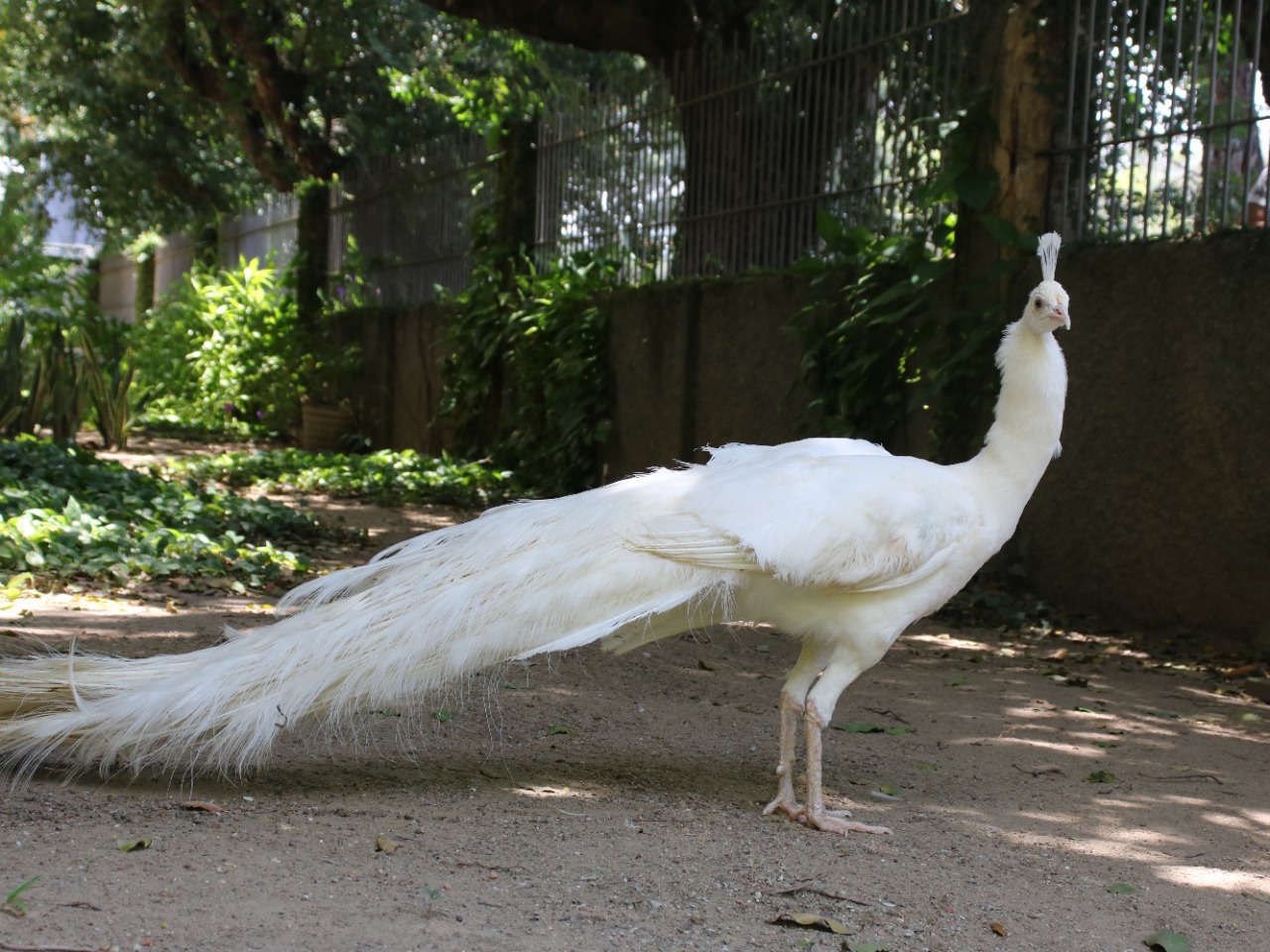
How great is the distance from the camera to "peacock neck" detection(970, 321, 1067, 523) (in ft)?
12.5

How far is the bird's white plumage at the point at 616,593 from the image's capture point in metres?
3.27

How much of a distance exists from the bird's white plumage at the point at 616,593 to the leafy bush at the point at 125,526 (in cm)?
281

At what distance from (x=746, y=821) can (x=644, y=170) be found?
25.3 ft

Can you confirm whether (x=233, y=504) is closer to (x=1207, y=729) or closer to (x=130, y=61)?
(x=1207, y=729)

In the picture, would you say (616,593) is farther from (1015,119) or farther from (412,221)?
(412,221)

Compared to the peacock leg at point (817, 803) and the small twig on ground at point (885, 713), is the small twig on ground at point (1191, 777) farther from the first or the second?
the peacock leg at point (817, 803)

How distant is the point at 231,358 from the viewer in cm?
1648

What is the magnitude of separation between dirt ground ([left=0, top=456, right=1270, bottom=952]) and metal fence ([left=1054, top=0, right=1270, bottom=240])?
8.14 ft

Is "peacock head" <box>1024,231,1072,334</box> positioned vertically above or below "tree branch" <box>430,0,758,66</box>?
below

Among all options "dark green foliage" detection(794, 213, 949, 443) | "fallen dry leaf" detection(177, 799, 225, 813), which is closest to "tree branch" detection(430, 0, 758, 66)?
"dark green foliage" detection(794, 213, 949, 443)

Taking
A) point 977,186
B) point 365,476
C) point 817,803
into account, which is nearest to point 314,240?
point 365,476

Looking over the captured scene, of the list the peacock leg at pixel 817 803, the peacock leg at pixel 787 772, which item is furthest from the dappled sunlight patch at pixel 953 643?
the peacock leg at pixel 817 803

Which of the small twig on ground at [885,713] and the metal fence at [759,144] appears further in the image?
the metal fence at [759,144]

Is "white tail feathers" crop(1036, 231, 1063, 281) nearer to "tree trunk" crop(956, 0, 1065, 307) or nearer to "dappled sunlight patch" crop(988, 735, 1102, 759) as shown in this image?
"dappled sunlight patch" crop(988, 735, 1102, 759)
